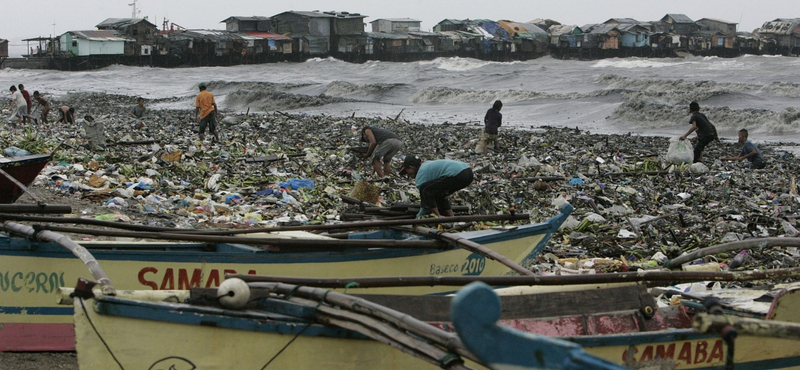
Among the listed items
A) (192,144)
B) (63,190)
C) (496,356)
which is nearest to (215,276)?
(496,356)

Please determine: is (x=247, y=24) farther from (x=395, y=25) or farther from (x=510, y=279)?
(x=510, y=279)

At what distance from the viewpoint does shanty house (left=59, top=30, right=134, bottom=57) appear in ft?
211

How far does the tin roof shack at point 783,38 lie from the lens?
274ft

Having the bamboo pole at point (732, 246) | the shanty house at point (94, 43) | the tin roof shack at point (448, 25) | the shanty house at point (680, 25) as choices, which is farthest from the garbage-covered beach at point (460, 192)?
the shanty house at point (680, 25)

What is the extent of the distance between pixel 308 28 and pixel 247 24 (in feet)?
18.6

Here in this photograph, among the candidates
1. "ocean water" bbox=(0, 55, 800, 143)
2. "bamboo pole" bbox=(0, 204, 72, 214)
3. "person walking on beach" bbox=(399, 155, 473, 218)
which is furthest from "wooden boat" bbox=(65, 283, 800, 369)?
"ocean water" bbox=(0, 55, 800, 143)

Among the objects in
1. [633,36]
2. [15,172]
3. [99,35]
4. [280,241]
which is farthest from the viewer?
[633,36]

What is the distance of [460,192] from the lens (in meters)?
10.8

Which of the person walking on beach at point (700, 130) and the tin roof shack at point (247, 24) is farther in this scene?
the tin roof shack at point (247, 24)

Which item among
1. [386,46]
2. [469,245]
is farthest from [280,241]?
[386,46]

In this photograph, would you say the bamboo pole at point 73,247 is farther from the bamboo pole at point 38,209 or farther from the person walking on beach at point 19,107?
the person walking on beach at point 19,107

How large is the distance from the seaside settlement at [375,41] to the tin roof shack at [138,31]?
0.08 metres

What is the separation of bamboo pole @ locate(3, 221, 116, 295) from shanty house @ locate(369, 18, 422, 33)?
80.5 m

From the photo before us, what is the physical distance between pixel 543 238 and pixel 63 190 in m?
6.21
